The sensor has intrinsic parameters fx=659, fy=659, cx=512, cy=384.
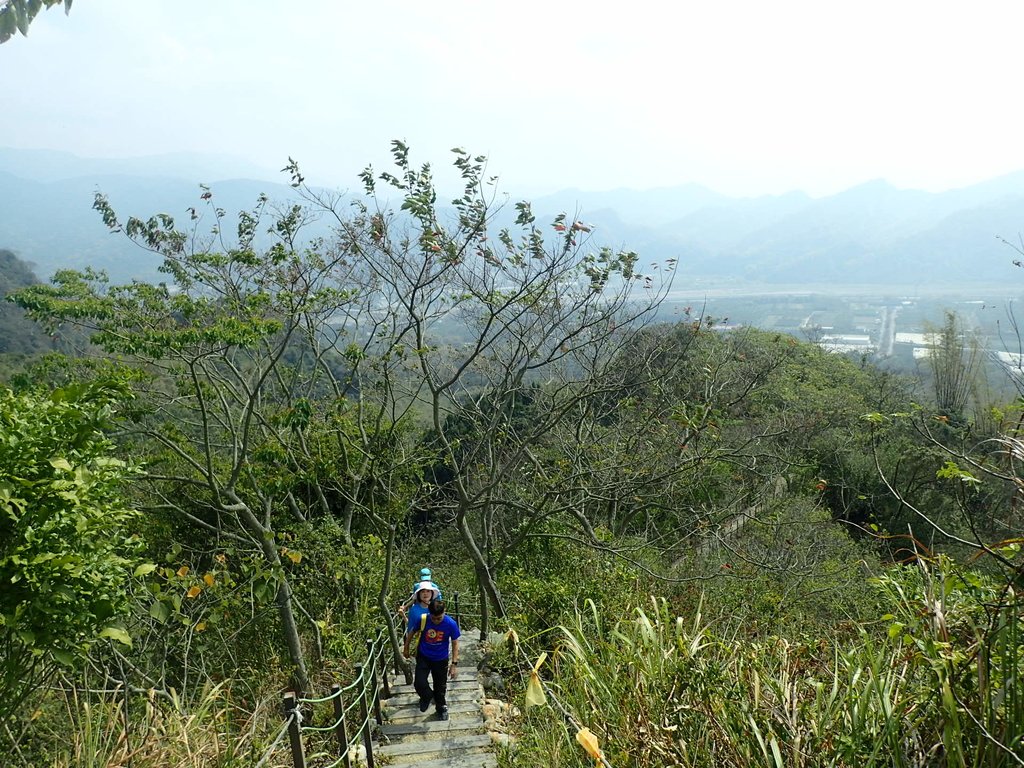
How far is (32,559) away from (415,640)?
14.7 ft

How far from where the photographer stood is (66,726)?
236 inches

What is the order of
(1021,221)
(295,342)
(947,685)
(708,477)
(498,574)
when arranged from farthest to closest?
(1021,221) → (708,477) → (295,342) → (498,574) → (947,685)

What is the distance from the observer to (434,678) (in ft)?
20.1

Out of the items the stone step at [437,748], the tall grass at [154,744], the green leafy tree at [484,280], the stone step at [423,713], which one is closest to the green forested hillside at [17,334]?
the green leafy tree at [484,280]

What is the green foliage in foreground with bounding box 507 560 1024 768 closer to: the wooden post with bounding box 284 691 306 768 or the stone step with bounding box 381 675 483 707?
the wooden post with bounding box 284 691 306 768

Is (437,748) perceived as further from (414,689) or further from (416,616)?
(414,689)

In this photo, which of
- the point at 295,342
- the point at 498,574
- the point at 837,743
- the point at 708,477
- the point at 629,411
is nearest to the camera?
the point at 837,743

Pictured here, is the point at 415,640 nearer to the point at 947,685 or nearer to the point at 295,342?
the point at 947,685

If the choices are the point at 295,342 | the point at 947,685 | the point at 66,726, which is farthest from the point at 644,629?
the point at 295,342

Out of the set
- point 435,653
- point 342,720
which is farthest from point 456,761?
point 342,720

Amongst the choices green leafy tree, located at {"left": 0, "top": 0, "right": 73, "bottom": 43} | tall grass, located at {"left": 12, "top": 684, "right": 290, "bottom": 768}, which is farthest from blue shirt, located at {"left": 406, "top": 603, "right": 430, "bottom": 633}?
green leafy tree, located at {"left": 0, "top": 0, "right": 73, "bottom": 43}

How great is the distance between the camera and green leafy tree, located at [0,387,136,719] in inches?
106

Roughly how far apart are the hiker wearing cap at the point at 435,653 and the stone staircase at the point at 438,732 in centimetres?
18

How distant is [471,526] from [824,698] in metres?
14.6
